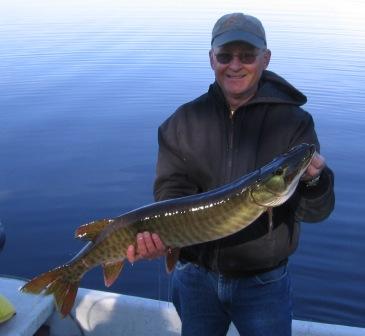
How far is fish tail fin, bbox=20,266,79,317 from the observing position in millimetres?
2684

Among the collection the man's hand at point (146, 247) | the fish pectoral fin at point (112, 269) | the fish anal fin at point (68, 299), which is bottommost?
the fish anal fin at point (68, 299)

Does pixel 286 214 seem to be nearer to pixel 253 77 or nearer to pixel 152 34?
pixel 253 77

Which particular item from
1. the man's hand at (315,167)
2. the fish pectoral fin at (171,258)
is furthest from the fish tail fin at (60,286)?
the man's hand at (315,167)

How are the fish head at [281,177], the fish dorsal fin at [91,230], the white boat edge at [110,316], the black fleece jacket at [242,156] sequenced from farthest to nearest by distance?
1. the white boat edge at [110,316]
2. the fish dorsal fin at [91,230]
3. the black fleece jacket at [242,156]
4. the fish head at [281,177]

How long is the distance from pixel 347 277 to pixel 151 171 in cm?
357

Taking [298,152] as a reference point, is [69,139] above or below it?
below

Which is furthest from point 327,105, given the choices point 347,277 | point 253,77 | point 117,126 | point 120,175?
point 253,77

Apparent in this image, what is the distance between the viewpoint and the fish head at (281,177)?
7.24ft

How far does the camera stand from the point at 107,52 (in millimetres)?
17406

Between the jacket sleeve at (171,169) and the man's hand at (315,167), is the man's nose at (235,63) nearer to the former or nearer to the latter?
the jacket sleeve at (171,169)

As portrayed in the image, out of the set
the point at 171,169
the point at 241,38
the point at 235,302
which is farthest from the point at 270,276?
the point at 241,38

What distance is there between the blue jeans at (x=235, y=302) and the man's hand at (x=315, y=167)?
0.50 meters

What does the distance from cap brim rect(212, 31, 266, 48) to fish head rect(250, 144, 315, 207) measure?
56cm

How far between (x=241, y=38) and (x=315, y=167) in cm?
69
